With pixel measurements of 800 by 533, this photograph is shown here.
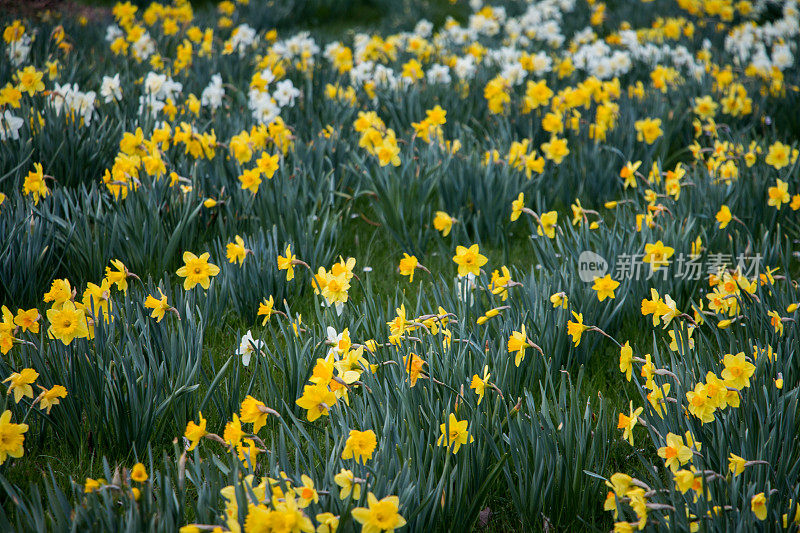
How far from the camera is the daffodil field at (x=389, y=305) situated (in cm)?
146

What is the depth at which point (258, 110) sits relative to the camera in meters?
3.64

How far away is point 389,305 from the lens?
6.74 ft

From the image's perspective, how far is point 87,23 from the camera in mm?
5980

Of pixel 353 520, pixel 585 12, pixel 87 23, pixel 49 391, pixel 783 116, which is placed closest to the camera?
pixel 353 520

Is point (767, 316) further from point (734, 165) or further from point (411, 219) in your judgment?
point (411, 219)

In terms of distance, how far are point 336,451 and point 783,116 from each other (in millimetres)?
4173

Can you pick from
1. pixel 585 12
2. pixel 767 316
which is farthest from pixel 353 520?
pixel 585 12

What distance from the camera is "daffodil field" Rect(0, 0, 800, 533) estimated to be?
57.3 inches

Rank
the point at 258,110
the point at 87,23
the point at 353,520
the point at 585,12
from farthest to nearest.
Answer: the point at 585,12
the point at 87,23
the point at 258,110
the point at 353,520

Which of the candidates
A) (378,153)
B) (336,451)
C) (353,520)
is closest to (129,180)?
(378,153)

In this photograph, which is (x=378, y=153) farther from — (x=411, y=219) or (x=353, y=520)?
(x=353, y=520)

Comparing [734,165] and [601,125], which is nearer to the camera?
[734,165]

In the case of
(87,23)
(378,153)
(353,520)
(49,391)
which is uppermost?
(87,23)

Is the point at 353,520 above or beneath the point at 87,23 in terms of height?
beneath
